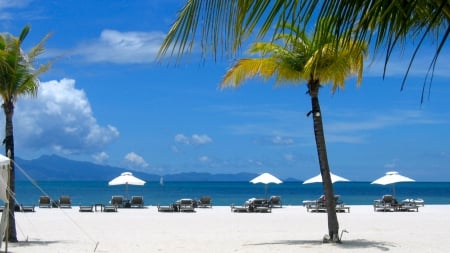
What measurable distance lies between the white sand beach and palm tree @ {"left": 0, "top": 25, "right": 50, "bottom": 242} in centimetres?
204

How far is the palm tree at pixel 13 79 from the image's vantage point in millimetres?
14789

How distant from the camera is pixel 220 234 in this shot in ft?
59.1

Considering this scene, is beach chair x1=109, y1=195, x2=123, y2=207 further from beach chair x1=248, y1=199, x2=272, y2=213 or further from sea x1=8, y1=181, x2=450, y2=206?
sea x1=8, y1=181, x2=450, y2=206

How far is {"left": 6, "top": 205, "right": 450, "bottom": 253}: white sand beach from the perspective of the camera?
14.2 meters

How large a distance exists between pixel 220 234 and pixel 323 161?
4.63 m

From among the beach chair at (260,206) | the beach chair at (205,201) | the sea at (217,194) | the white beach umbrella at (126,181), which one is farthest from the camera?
the sea at (217,194)

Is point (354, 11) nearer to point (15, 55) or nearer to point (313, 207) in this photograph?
point (15, 55)

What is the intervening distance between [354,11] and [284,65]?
39.9ft

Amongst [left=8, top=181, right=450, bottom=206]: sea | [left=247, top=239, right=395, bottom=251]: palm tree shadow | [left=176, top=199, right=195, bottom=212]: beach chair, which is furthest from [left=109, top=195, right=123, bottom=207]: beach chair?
[left=247, top=239, right=395, bottom=251]: palm tree shadow

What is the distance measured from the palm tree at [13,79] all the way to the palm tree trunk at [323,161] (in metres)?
5.99

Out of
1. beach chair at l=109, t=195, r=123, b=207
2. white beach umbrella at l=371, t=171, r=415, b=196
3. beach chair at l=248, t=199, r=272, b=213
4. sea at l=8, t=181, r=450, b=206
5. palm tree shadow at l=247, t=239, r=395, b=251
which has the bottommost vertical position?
palm tree shadow at l=247, t=239, r=395, b=251

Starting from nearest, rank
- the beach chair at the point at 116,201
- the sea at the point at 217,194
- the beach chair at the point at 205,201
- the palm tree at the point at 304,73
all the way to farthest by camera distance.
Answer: the palm tree at the point at 304,73 → the beach chair at the point at 116,201 → the beach chair at the point at 205,201 → the sea at the point at 217,194

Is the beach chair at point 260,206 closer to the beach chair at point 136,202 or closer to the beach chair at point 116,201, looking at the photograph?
the beach chair at point 136,202

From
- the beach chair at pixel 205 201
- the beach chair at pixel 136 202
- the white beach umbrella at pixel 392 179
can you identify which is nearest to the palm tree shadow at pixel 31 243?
the beach chair at pixel 136 202
